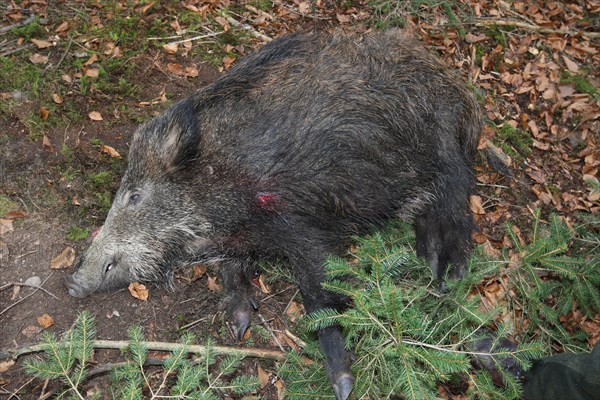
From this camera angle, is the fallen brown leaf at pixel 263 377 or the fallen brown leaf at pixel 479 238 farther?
the fallen brown leaf at pixel 479 238

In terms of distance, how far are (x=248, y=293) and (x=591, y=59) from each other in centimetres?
480

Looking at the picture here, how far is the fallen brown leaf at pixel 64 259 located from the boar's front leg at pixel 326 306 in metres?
Answer: 1.72

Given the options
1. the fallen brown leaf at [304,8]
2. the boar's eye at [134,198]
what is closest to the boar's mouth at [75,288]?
the boar's eye at [134,198]

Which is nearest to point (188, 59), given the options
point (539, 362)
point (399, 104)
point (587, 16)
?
point (399, 104)

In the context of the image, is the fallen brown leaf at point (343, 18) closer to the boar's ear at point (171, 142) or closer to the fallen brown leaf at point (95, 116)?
the boar's ear at point (171, 142)

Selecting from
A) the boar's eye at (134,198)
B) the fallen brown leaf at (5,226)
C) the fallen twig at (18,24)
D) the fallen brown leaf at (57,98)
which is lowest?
the fallen brown leaf at (5,226)

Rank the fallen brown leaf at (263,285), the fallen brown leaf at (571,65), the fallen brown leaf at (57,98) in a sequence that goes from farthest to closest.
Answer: the fallen brown leaf at (571,65)
the fallen brown leaf at (57,98)
the fallen brown leaf at (263,285)

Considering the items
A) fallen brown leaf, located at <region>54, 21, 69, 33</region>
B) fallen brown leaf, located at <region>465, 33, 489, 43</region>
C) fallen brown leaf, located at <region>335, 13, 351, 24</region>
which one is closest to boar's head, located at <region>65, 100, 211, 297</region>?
fallen brown leaf, located at <region>54, 21, 69, 33</region>

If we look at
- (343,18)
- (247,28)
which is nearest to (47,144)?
(247,28)

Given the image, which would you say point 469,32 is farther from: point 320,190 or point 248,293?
point 248,293

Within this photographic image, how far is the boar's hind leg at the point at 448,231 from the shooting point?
15.4ft

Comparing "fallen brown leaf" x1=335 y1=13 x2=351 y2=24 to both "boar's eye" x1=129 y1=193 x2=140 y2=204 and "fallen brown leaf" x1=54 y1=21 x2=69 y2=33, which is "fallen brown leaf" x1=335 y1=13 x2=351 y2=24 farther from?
"boar's eye" x1=129 y1=193 x2=140 y2=204

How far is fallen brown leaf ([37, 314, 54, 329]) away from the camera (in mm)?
4141

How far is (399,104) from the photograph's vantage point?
4.40 meters
